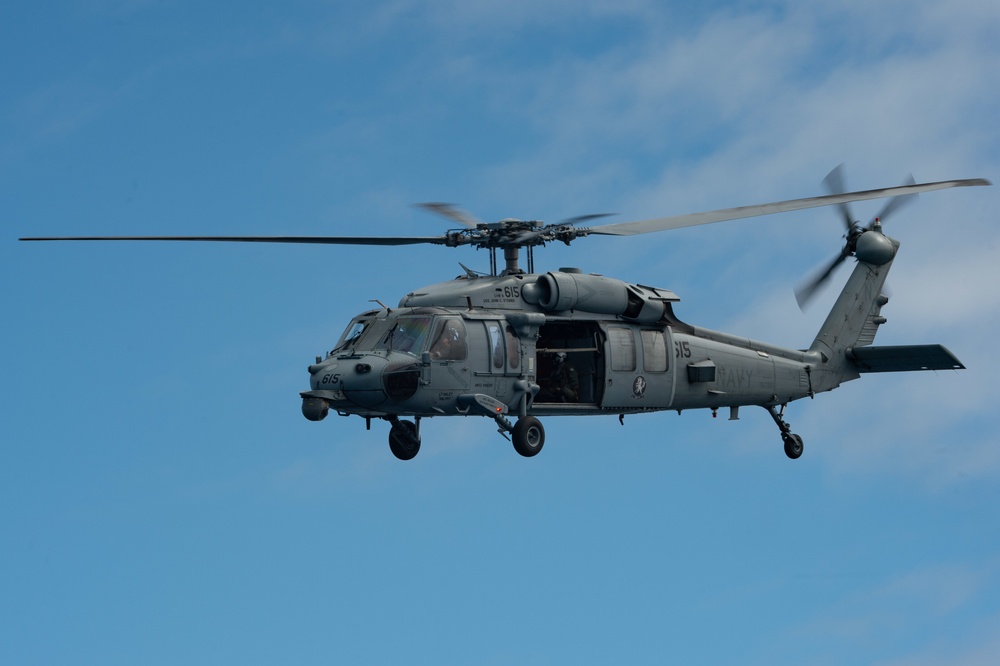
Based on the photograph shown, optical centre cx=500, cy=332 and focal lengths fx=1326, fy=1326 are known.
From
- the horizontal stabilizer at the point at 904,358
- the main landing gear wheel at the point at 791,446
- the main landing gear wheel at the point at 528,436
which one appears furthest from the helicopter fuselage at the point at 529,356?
the horizontal stabilizer at the point at 904,358

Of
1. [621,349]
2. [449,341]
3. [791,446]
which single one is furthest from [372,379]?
[791,446]

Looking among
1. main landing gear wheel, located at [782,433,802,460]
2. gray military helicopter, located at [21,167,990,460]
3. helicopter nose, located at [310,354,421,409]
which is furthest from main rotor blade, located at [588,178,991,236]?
main landing gear wheel, located at [782,433,802,460]

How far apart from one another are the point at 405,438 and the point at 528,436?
8.74ft

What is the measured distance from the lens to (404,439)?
25531 millimetres

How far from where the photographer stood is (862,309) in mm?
30672

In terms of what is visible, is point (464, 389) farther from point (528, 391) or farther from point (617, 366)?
point (617, 366)

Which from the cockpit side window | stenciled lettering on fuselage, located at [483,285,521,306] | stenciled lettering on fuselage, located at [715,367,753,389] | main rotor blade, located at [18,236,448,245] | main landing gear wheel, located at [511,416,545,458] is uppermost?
main rotor blade, located at [18,236,448,245]

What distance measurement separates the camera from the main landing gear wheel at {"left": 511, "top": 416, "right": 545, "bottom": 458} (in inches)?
953

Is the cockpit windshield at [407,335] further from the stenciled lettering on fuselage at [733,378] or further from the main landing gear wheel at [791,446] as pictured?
the main landing gear wheel at [791,446]

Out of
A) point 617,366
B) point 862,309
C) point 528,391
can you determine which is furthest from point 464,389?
point 862,309

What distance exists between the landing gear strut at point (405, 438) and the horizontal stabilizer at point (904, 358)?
10713 mm

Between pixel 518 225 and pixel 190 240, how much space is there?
6.06 meters

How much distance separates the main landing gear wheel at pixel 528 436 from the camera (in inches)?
953

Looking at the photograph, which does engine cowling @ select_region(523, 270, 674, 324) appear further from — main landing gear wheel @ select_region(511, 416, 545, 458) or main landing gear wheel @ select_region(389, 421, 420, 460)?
main landing gear wheel @ select_region(389, 421, 420, 460)
